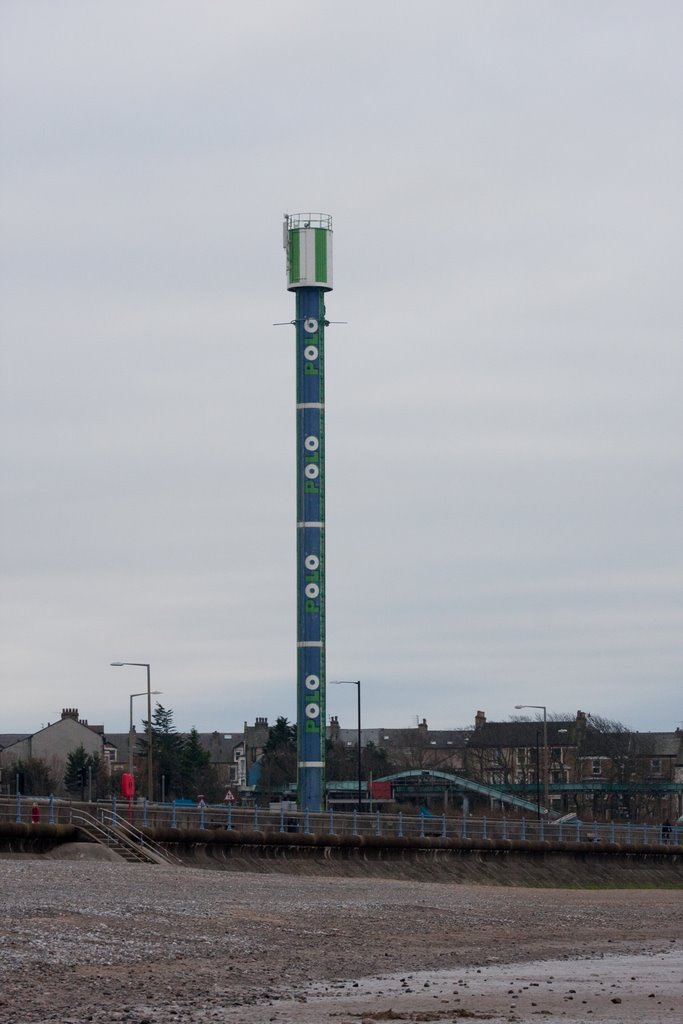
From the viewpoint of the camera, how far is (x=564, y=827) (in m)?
68.6

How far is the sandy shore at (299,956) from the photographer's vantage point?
15961mm

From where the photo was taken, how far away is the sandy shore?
16.0 m

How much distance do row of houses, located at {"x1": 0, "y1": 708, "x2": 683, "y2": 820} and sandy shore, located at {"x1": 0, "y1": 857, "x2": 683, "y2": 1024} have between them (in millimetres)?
90300

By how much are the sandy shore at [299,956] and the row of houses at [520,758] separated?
90300 millimetres

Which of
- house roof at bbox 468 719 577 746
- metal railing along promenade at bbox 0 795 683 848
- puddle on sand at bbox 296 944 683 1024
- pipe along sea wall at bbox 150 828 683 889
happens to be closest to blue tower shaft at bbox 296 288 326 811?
metal railing along promenade at bbox 0 795 683 848

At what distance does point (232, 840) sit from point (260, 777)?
97.9 meters

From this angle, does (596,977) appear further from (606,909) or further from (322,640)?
(322,640)

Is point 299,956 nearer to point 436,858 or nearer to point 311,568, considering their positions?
point 436,858

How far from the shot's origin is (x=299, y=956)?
2120cm

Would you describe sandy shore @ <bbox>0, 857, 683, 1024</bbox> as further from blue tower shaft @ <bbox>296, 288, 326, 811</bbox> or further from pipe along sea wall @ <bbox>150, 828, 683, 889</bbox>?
blue tower shaft @ <bbox>296, 288, 326, 811</bbox>

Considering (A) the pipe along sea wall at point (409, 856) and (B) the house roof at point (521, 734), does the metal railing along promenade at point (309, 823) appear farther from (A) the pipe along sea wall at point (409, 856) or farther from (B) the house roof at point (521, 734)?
(B) the house roof at point (521, 734)

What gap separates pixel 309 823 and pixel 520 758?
9620 cm

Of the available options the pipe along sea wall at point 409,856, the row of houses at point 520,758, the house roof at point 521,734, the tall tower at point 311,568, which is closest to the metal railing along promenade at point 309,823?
the pipe along sea wall at point 409,856

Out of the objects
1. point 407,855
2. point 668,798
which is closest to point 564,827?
point 407,855
